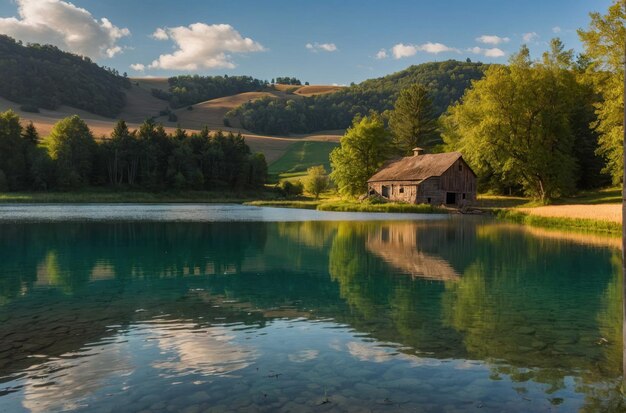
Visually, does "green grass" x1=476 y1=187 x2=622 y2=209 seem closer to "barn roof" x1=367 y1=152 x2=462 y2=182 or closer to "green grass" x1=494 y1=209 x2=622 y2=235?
"barn roof" x1=367 y1=152 x2=462 y2=182

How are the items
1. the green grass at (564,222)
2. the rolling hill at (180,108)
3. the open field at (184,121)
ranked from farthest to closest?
the rolling hill at (180,108) < the open field at (184,121) < the green grass at (564,222)

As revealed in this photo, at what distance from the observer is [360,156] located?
7806 centimetres

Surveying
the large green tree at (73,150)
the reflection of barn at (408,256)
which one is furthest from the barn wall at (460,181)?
the large green tree at (73,150)

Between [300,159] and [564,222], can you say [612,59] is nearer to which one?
[564,222]

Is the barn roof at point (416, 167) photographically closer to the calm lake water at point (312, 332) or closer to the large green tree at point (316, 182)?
the large green tree at point (316, 182)

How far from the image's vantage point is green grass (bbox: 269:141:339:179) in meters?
130

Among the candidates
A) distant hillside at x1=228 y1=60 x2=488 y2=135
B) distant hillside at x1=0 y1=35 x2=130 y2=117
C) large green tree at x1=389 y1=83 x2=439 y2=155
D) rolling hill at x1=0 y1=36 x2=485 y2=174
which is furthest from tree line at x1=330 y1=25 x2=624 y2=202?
distant hillside at x1=0 y1=35 x2=130 y2=117

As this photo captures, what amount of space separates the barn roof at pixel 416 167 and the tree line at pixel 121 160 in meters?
40.8

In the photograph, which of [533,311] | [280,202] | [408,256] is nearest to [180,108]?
[280,202]

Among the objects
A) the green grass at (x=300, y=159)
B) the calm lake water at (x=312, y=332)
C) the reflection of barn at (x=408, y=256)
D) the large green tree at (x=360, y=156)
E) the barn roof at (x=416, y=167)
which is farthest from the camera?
the green grass at (x=300, y=159)

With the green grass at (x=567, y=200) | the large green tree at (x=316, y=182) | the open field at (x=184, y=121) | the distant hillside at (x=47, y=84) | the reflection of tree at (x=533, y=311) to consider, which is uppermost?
the distant hillside at (x=47, y=84)

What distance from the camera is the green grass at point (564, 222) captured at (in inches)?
1333

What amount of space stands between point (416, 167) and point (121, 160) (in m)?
56.5

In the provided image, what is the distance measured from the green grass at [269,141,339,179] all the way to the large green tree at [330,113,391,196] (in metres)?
45.1
